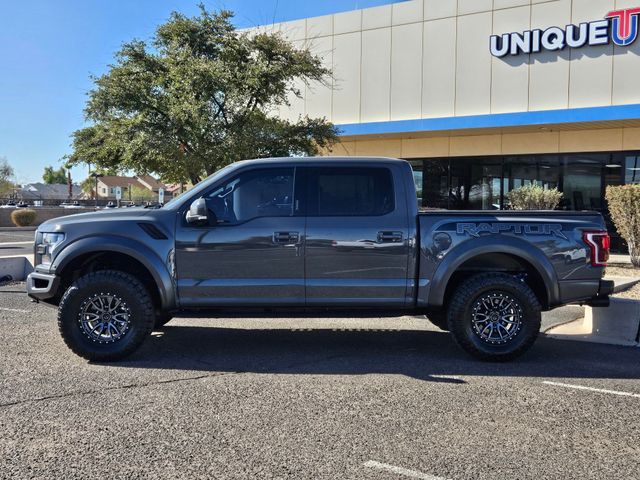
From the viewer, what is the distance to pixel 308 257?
625 cm

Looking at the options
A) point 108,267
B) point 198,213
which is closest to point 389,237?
point 198,213

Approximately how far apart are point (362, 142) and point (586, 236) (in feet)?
48.7

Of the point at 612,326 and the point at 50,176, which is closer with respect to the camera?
the point at 612,326

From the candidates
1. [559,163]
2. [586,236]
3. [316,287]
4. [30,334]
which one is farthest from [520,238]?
[559,163]

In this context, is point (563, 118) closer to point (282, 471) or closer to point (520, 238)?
point (520, 238)

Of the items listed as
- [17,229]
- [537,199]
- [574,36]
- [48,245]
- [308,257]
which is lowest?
[17,229]

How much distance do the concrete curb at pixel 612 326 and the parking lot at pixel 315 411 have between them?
0.35m

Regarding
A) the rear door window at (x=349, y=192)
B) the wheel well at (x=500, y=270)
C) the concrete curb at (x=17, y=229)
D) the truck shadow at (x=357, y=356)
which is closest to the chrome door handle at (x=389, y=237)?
the rear door window at (x=349, y=192)

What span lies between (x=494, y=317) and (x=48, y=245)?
15.5 ft

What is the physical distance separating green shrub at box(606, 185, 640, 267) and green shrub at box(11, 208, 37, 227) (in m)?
29.0

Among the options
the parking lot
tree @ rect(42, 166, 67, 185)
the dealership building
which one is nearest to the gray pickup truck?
the parking lot

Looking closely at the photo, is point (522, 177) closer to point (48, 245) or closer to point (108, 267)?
point (108, 267)

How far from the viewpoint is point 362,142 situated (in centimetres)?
2078

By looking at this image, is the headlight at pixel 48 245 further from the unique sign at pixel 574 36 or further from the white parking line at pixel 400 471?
the unique sign at pixel 574 36
